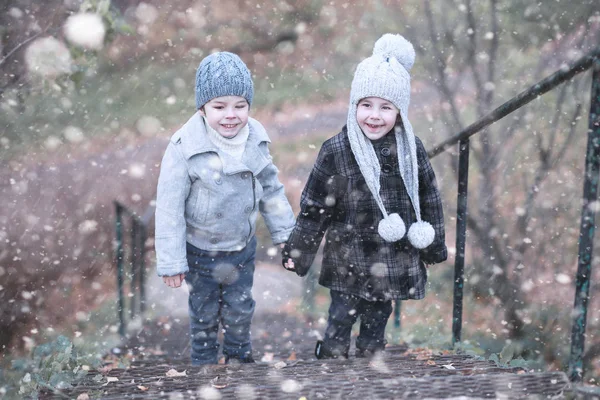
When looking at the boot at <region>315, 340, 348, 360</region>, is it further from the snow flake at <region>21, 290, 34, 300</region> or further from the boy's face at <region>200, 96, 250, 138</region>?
the snow flake at <region>21, 290, 34, 300</region>

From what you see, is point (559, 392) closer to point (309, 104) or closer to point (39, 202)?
point (39, 202)

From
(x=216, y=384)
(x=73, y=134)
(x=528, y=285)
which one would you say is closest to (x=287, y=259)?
(x=216, y=384)

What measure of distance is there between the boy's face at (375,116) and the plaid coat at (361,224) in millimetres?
65

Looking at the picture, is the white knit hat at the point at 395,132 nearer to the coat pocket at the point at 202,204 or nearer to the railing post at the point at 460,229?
the railing post at the point at 460,229

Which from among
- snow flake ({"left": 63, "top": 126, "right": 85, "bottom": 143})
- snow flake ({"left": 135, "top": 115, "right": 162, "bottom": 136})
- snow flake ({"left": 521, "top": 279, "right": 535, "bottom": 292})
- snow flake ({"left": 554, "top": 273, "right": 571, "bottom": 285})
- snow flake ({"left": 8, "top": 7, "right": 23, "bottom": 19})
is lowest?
snow flake ({"left": 521, "top": 279, "right": 535, "bottom": 292})

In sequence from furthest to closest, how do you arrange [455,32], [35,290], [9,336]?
[35,290], [9,336], [455,32]

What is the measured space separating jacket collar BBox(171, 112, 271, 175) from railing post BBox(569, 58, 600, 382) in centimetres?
140

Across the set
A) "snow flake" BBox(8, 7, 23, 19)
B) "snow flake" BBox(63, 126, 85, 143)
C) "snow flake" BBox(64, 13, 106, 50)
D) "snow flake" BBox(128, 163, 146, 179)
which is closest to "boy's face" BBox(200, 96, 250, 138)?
"snow flake" BBox(64, 13, 106, 50)

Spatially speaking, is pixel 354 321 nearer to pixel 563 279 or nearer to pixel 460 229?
pixel 460 229

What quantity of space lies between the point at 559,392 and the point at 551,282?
2.91 m

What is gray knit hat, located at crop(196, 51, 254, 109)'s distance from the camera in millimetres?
2537

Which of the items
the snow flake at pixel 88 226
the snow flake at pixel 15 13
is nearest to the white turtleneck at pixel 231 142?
the snow flake at pixel 15 13

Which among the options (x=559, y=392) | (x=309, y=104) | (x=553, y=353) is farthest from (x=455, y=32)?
(x=309, y=104)

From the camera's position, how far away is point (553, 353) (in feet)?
13.6
